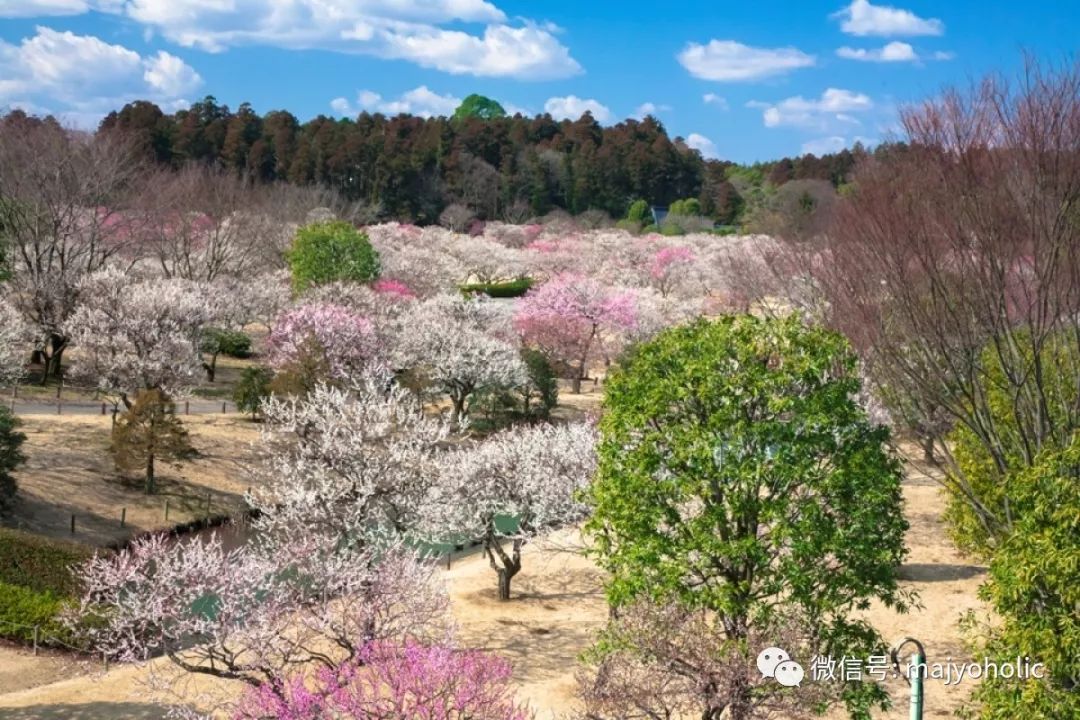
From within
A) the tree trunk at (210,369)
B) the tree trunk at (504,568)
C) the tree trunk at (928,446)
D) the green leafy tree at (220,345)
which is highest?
the green leafy tree at (220,345)

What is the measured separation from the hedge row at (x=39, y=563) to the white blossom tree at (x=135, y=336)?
940 cm

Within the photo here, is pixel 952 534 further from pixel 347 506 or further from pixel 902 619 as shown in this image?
pixel 347 506

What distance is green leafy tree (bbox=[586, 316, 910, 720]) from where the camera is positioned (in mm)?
12422

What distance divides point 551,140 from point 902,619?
9832 centimetres

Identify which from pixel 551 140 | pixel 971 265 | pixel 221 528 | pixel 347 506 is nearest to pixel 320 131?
pixel 551 140

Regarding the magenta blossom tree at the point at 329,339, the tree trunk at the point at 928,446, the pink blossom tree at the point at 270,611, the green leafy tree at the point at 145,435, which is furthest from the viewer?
the magenta blossom tree at the point at 329,339

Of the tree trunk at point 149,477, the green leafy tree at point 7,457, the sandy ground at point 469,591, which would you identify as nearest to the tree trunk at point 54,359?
the sandy ground at point 469,591

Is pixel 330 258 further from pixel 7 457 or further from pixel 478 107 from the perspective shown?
pixel 478 107

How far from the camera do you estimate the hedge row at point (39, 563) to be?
20.4 meters

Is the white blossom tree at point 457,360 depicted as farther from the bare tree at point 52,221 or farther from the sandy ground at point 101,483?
the bare tree at point 52,221

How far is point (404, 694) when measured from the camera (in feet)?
39.6

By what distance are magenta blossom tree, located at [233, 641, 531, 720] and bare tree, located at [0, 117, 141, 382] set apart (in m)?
26.5

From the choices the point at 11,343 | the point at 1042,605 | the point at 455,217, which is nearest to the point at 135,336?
the point at 11,343

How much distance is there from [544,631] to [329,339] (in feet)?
62.4
